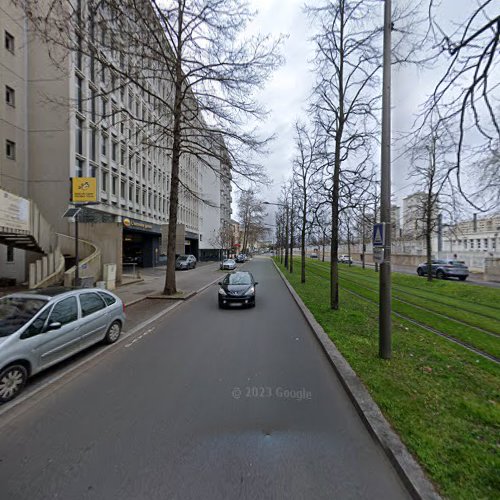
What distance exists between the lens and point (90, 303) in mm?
5625

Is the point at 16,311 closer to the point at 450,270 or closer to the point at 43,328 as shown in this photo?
the point at 43,328

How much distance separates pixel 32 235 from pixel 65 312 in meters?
9.90

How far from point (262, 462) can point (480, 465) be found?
2035 millimetres

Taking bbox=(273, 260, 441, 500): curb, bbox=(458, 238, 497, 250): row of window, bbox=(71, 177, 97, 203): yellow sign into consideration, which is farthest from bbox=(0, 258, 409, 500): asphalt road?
bbox=(458, 238, 497, 250): row of window

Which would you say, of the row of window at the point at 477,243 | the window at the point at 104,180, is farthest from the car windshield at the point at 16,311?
the row of window at the point at 477,243

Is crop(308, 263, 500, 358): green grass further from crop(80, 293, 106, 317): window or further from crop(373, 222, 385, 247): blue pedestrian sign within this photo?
crop(80, 293, 106, 317): window

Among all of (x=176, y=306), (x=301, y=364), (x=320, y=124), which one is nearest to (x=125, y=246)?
(x=176, y=306)

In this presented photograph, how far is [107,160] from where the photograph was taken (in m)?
20.8

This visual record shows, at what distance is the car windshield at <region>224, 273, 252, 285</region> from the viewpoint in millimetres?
10922

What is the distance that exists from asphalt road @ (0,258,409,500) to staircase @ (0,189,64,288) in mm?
9314

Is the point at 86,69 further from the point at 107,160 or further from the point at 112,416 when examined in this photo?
the point at 112,416

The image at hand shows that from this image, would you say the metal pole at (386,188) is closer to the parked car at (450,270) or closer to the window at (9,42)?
the parked car at (450,270)

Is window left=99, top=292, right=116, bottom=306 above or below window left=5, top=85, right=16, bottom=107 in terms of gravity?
below

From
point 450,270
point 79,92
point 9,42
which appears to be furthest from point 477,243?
point 9,42
